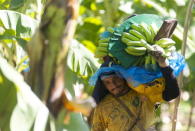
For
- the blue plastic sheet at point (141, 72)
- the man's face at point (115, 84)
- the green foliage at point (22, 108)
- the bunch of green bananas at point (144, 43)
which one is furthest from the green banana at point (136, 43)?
the green foliage at point (22, 108)

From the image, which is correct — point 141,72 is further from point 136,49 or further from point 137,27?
point 137,27

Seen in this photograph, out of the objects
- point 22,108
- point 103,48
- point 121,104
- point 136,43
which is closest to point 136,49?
point 136,43

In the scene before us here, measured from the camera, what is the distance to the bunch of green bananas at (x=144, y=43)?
2816 mm

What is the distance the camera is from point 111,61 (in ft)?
9.90

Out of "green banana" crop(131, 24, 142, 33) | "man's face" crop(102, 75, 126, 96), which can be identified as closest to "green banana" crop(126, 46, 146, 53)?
"green banana" crop(131, 24, 142, 33)

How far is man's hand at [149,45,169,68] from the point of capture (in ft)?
9.03

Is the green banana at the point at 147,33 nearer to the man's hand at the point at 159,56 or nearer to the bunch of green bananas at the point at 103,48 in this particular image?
the man's hand at the point at 159,56

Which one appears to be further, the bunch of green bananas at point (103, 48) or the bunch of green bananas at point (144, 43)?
the bunch of green bananas at point (103, 48)

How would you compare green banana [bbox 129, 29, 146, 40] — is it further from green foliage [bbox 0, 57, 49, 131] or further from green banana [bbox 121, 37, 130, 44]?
green foliage [bbox 0, 57, 49, 131]

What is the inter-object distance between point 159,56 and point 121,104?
0.42 metres

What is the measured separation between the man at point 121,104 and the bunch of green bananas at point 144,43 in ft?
0.48

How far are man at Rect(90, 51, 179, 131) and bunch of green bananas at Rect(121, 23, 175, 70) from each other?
145 millimetres

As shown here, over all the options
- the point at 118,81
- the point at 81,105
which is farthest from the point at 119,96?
the point at 81,105

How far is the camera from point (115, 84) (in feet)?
→ 9.89
